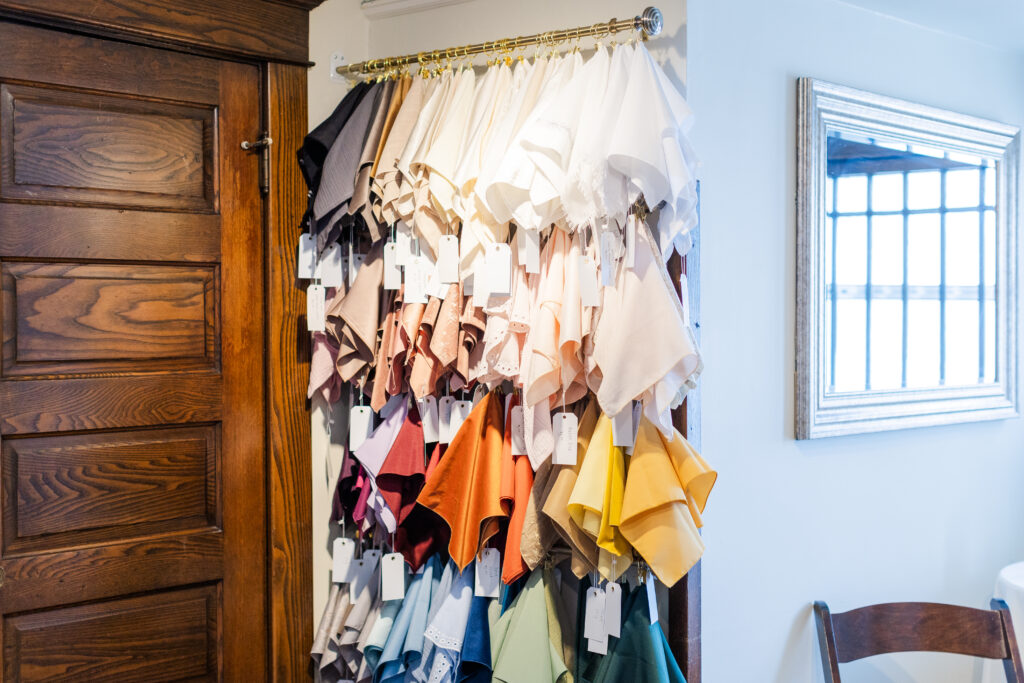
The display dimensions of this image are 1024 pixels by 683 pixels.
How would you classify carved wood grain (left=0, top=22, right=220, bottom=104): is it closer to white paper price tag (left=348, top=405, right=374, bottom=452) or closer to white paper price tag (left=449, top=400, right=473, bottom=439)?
white paper price tag (left=348, top=405, right=374, bottom=452)

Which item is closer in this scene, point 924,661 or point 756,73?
point 756,73

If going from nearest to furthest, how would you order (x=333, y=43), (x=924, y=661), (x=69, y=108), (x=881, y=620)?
A: (x=69, y=108) < (x=881, y=620) < (x=333, y=43) < (x=924, y=661)

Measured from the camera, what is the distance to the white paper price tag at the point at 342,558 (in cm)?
204

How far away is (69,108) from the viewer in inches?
70.6

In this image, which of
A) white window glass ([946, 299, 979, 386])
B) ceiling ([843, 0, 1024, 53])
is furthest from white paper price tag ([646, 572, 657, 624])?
ceiling ([843, 0, 1024, 53])

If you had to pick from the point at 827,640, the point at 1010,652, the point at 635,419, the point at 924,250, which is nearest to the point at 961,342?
the point at 924,250

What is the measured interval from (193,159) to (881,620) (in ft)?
6.17

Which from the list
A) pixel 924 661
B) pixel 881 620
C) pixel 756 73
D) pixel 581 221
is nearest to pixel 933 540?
pixel 924 661

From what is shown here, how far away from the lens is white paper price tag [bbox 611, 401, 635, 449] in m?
1.59

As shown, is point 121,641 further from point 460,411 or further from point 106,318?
point 460,411

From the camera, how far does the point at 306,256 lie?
2.00 meters

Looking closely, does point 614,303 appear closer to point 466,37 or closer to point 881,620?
point 466,37

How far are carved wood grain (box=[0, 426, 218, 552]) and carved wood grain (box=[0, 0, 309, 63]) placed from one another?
870 millimetres

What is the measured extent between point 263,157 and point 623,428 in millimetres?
1077
